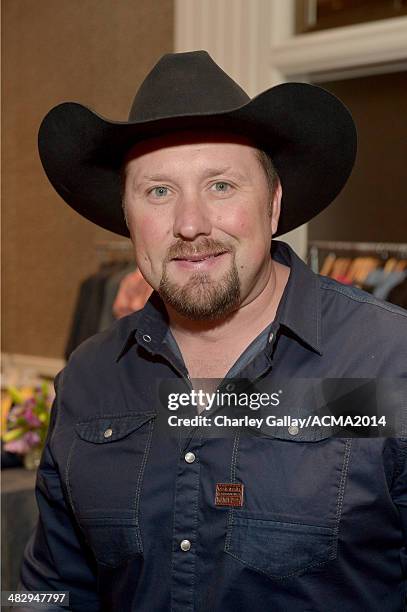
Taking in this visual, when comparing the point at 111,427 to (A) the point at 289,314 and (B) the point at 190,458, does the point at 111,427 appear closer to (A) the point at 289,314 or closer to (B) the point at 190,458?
(B) the point at 190,458

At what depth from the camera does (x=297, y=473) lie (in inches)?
43.8

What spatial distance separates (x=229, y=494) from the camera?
44.3 inches

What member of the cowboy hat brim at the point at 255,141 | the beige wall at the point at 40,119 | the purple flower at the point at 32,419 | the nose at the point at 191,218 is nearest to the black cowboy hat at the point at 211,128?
the cowboy hat brim at the point at 255,141

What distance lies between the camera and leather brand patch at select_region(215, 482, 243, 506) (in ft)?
3.68

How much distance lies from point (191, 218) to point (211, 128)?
144 millimetres

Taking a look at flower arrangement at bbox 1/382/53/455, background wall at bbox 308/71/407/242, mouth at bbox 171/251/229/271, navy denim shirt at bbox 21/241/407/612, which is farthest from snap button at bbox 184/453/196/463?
background wall at bbox 308/71/407/242

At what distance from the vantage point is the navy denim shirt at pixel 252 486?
109 cm

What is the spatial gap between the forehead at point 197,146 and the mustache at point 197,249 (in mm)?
117

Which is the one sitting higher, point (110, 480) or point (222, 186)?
point (222, 186)

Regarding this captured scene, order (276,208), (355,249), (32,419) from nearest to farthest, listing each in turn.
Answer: (276,208) < (32,419) < (355,249)

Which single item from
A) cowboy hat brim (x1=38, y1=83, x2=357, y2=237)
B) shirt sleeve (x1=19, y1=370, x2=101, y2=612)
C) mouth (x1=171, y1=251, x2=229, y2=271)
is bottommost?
shirt sleeve (x1=19, y1=370, x2=101, y2=612)

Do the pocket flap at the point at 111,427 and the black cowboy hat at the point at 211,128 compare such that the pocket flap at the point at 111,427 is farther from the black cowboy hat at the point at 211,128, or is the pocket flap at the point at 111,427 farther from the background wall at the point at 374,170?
the background wall at the point at 374,170

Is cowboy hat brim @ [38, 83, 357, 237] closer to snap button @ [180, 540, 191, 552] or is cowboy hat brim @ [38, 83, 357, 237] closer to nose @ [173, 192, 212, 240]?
nose @ [173, 192, 212, 240]

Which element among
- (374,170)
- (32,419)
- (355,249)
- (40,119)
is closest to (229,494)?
(32,419)
